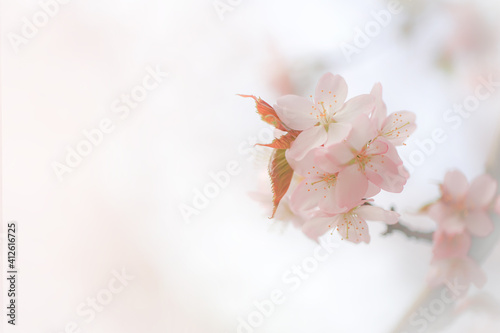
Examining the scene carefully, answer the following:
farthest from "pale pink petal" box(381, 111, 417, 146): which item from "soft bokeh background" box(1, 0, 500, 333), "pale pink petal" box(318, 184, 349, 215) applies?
"soft bokeh background" box(1, 0, 500, 333)

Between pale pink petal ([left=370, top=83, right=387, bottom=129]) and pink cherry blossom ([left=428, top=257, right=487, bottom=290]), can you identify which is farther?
pink cherry blossom ([left=428, top=257, right=487, bottom=290])

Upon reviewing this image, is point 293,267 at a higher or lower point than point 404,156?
lower

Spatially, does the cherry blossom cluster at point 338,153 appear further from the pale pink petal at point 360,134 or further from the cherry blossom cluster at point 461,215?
the cherry blossom cluster at point 461,215

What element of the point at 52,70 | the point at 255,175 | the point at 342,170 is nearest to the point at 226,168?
the point at 255,175

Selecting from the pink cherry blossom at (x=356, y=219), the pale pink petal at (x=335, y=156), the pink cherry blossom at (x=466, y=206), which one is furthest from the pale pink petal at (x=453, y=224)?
the pale pink petal at (x=335, y=156)

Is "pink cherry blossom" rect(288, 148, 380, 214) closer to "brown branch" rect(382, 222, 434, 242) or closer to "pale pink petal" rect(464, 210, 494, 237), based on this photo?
"brown branch" rect(382, 222, 434, 242)

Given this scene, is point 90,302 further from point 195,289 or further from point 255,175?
point 255,175

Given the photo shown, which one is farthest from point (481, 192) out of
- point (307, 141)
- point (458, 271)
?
point (307, 141)
